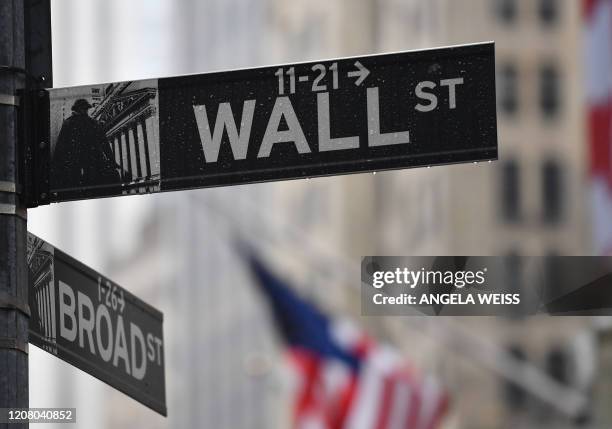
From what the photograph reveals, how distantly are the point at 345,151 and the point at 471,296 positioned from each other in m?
0.99

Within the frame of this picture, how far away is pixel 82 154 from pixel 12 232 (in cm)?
35

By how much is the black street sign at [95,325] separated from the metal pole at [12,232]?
225 millimetres

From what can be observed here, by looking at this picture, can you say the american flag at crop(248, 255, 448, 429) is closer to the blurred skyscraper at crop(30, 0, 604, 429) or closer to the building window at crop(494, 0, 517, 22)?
the blurred skyscraper at crop(30, 0, 604, 429)

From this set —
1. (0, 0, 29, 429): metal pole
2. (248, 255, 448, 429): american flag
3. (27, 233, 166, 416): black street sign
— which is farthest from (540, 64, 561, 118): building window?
(0, 0, 29, 429): metal pole

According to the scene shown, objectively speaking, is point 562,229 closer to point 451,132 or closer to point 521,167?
point 521,167

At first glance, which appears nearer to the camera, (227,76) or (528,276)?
(227,76)

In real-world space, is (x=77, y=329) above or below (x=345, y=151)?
below

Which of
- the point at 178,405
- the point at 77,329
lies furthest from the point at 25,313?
the point at 178,405

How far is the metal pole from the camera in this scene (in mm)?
4859

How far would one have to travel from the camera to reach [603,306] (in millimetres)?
6234

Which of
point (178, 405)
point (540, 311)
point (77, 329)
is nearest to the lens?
point (77, 329)

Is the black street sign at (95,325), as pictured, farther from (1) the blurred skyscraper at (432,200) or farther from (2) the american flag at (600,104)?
(1) the blurred skyscraper at (432,200)

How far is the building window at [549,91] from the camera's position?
8006 centimetres

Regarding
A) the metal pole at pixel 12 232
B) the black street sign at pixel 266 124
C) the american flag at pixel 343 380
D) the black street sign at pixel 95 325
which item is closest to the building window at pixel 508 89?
the american flag at pixel 343 380
